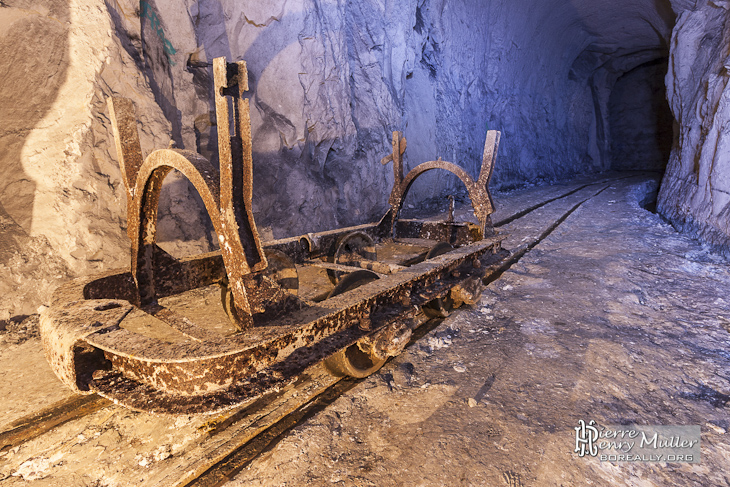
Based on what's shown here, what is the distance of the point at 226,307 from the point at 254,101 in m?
4.66

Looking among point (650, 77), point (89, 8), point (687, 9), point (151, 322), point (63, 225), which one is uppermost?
point (650, 77)

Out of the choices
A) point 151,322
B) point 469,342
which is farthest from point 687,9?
point 151,322

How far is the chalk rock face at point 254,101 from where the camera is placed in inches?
156

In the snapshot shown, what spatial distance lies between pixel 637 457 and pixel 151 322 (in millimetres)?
3815

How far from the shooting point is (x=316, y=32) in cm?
777

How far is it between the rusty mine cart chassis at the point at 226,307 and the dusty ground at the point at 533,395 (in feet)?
1.40

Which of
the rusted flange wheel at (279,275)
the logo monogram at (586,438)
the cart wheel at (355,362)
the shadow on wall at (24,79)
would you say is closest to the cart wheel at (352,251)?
the rusted flange wheel at (279,275)

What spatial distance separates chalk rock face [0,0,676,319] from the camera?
13.0 ft

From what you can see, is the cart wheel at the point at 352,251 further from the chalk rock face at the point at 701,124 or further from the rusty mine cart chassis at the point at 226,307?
the chalk rock face at the point at 701,124

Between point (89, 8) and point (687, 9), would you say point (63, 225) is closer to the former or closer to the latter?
point (89, 8)

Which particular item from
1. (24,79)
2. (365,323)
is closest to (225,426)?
(365,323)

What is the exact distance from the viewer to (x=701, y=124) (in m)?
8.36

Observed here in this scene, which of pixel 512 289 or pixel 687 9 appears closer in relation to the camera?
pixel 512 289

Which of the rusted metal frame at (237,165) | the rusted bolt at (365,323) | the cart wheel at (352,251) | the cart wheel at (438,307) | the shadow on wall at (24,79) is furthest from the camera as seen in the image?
the cart wheel at (352,251)
